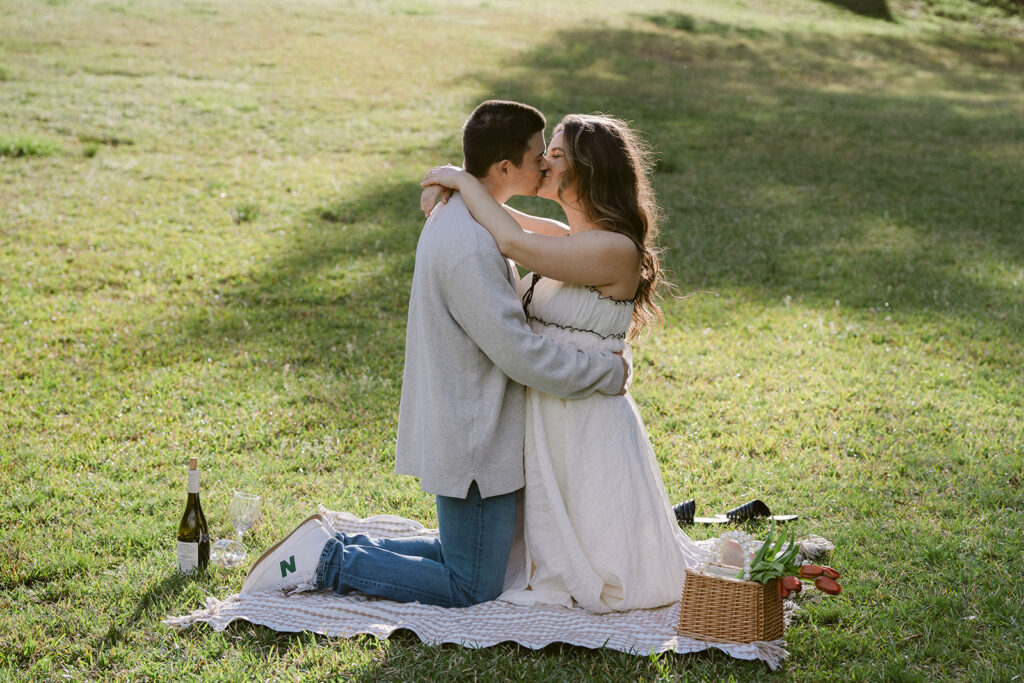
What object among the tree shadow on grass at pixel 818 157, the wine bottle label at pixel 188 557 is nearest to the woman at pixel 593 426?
the wine bottle label at pixel 188 557

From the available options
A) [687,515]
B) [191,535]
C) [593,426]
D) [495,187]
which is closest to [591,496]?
[593,426]

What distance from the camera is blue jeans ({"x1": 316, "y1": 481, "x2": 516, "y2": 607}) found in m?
4.37

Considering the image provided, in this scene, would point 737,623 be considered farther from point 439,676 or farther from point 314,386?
point 314,386

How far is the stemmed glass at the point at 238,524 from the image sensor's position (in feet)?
16.0

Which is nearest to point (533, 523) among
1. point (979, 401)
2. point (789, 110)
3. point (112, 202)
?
point (979, 401)

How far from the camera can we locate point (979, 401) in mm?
7133

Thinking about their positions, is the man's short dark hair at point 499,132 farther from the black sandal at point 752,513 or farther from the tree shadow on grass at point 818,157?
the tree shadow on grass at point 818,157

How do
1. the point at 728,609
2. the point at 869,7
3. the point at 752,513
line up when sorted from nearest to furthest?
1. the point at 728,609
2. the point at 752,513
3. the point at 869,7

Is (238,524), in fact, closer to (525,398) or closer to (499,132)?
(525,398)

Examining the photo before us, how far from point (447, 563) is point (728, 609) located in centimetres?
127

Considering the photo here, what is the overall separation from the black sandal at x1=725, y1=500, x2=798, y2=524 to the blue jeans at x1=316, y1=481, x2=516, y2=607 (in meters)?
1.57

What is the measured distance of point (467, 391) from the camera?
4.22 meters

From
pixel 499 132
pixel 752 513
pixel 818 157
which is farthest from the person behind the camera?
pixel 818 157

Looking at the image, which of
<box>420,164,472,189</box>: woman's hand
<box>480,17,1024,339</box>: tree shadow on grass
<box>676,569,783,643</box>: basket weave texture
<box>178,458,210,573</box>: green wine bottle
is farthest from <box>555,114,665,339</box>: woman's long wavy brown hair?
<box>480,17,1024,339</box>: tree shadow on grass
